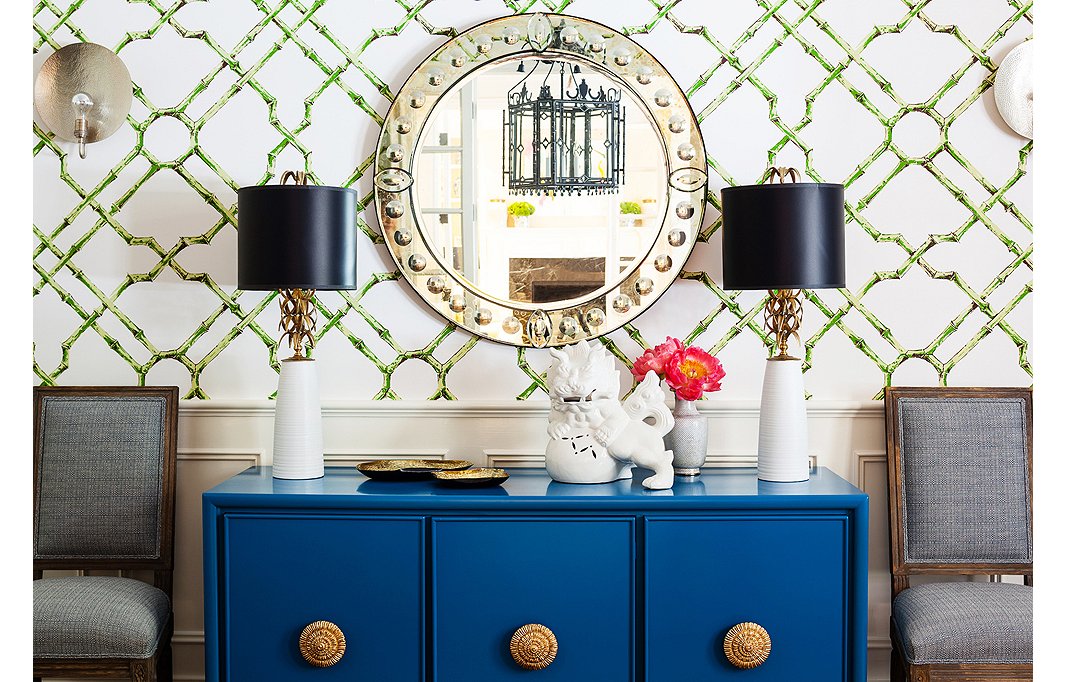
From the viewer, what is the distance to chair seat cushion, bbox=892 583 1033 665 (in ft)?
7.20

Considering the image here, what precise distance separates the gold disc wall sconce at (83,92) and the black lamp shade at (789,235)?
184cm

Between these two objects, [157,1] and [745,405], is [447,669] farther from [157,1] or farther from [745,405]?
[157,1]

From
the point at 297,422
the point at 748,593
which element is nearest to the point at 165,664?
the point at 297,422

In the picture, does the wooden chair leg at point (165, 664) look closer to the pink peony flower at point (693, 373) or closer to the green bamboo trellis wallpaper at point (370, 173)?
the green bamboo trellis wallpaper at point (370, 173)

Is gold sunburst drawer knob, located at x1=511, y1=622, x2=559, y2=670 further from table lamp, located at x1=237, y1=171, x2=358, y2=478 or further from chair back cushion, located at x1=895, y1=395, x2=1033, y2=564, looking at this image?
chair back cushion, located at x1=895, y1=395, x2=1033, y2=564

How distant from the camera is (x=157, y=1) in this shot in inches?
105

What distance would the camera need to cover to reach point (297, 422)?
7.88ft

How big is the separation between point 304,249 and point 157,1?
40.5 inches

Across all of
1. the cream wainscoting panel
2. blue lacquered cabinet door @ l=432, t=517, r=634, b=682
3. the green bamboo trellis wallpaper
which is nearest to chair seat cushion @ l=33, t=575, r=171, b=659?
the cream wainscoting panel

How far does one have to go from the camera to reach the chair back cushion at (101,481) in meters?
2.54

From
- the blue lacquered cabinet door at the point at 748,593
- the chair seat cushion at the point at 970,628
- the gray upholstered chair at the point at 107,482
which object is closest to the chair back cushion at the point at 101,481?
the gray upholstered chair at the point at 107,482

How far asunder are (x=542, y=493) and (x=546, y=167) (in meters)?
0.97
